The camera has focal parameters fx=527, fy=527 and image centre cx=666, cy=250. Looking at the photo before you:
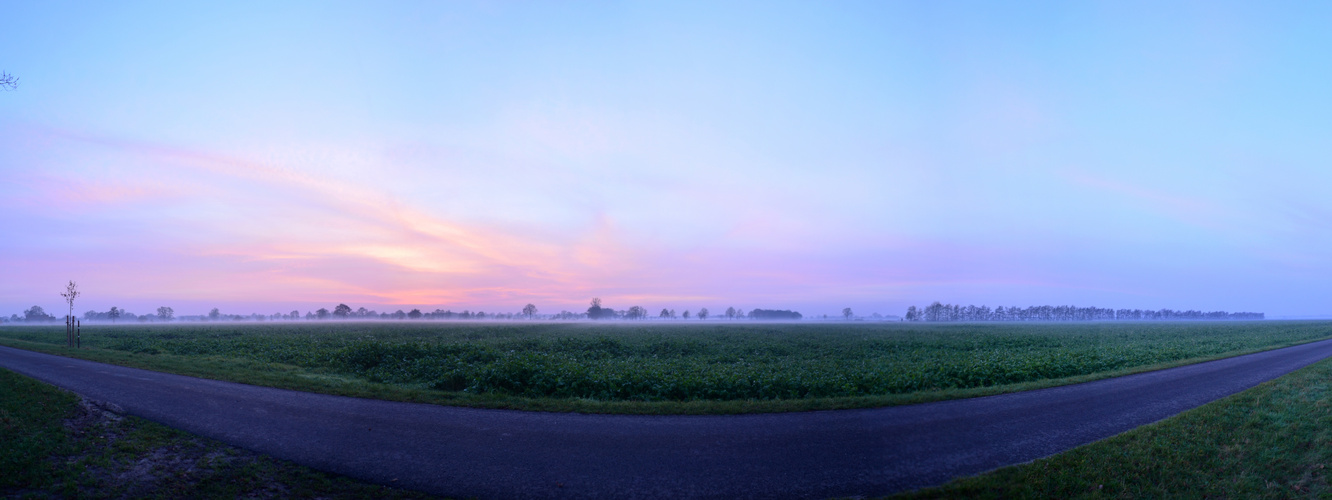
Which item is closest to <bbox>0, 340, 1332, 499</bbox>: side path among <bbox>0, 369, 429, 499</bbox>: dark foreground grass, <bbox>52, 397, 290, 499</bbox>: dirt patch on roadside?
<bbox>0, 369, 429, 499</bbox>: dark foreground grass

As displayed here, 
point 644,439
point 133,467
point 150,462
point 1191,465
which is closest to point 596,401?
point 644,439

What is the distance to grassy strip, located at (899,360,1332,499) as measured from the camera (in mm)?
7266

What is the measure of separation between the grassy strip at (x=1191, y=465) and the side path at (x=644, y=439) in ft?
1.85

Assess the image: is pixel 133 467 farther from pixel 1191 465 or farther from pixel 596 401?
Result: pixel 1191 465

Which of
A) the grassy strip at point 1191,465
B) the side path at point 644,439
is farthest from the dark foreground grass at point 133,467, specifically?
the grassy strip at point 1191,465

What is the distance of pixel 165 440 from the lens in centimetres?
920

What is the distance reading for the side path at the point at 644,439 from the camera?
7.51 metres

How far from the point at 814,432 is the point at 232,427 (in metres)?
11.3

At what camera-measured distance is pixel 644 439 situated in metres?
9.52

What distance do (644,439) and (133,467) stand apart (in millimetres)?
7747

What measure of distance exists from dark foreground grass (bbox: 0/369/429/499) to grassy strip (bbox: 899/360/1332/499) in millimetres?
8329

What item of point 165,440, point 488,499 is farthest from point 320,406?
point 488,499

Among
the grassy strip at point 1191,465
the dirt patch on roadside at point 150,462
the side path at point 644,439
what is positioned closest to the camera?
the dirt patch on roadside at point 150,462

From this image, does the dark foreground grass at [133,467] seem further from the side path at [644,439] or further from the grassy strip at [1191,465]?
the grassy strip at [1191,465]
